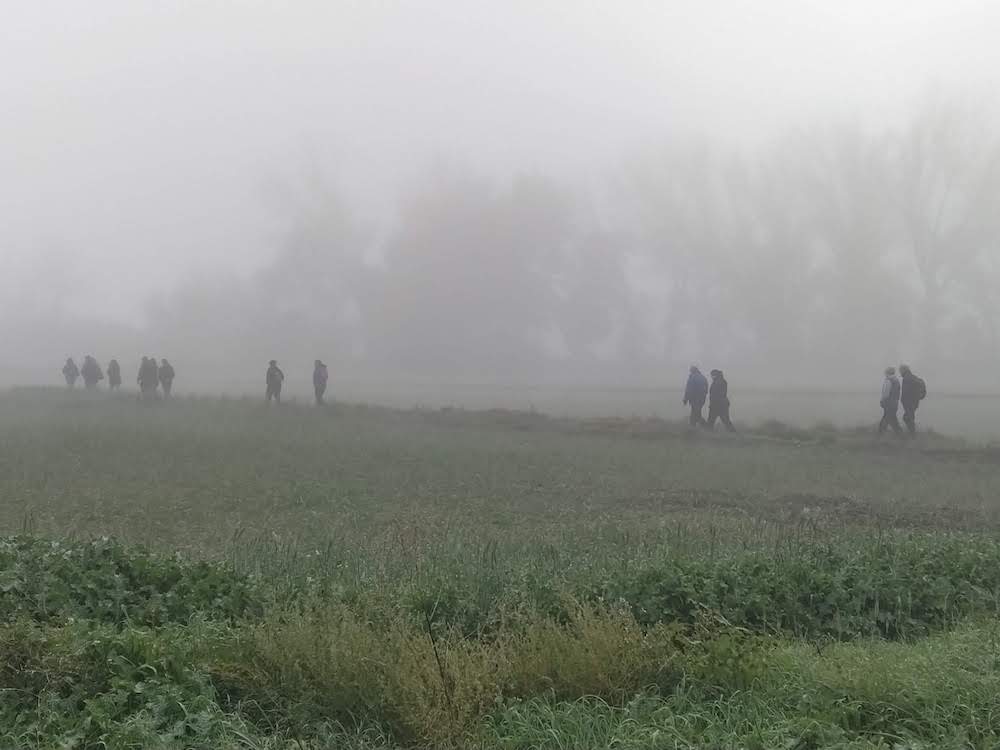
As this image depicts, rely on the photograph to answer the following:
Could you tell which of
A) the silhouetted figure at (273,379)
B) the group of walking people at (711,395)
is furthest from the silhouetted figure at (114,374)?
the group of walking people at (711,395)

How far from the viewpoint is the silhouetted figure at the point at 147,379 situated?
1473 inches

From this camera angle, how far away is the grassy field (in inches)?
174

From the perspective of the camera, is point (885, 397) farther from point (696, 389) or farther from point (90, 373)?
point (90, 373)

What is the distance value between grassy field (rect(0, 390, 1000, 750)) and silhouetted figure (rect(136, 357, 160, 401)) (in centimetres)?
2621

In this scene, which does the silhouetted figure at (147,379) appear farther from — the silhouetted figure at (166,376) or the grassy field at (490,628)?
the grassy field at (490,628)

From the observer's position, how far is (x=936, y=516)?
1268 cm

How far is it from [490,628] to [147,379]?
35.8 meters

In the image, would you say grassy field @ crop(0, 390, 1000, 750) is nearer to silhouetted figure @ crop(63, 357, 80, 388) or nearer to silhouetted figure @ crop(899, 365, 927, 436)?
silhouetted figure @ crop(899, 365, 927, 436)

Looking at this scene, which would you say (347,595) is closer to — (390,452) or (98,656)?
(98,656)

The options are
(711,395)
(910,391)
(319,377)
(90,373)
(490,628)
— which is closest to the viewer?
(490,628)

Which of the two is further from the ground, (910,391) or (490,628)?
(910,391)

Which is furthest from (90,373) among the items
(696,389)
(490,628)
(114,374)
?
(490,628)

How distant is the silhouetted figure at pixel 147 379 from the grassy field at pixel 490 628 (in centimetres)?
2621

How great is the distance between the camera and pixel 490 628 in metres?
6.06
